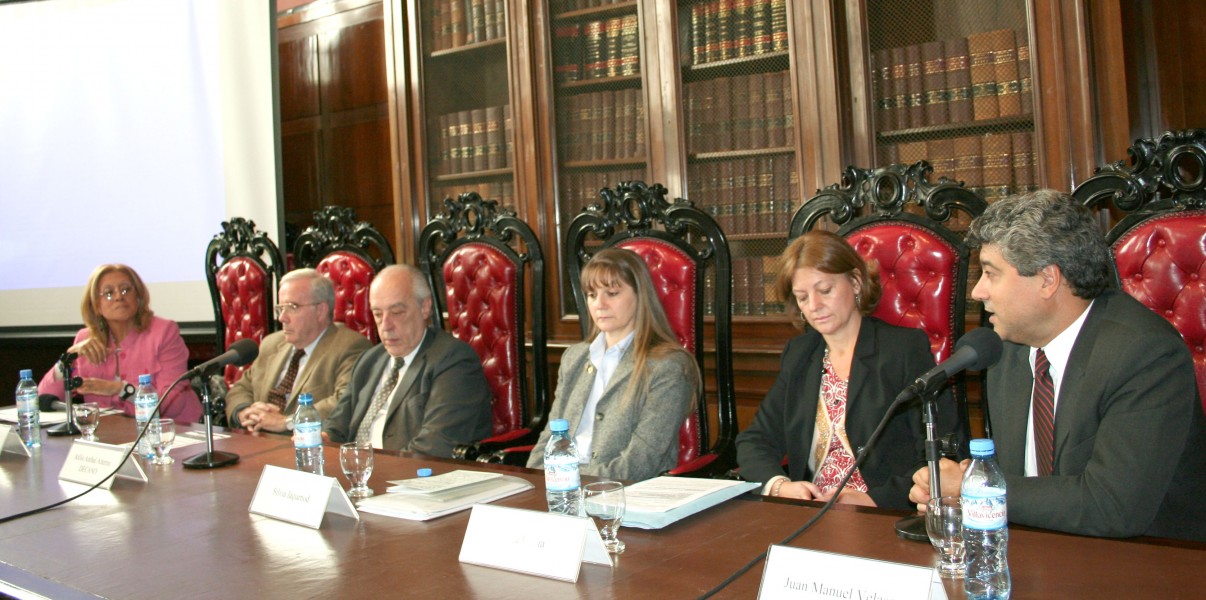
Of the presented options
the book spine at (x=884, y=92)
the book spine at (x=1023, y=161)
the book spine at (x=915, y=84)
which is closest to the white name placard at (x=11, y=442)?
the book spine at (x=884, y=92)

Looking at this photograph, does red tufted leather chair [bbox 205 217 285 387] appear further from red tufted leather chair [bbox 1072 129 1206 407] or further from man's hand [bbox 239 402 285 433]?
red tufted leather chair [bbox 1072 129 1206 407]

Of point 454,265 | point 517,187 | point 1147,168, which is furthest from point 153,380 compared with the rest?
point 1147,168

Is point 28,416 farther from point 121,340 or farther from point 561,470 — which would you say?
point 561,470

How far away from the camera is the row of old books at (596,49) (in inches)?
159

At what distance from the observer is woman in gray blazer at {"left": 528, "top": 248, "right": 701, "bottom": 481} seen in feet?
8.54

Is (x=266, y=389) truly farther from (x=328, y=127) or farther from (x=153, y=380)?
(x=328, y=127)

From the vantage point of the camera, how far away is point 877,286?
8.23 ft

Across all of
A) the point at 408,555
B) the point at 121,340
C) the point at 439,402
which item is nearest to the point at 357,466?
the point at 408,555

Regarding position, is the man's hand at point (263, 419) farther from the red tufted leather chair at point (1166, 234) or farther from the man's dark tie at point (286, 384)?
the red tufted leather chair at point (1166, 234)

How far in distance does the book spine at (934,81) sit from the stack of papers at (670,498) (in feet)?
6.69

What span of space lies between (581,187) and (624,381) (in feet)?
5.55

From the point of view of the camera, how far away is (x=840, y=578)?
1.20 meters

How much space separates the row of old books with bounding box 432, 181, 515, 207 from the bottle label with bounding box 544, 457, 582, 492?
2.77m

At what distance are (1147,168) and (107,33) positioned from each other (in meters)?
5.35
